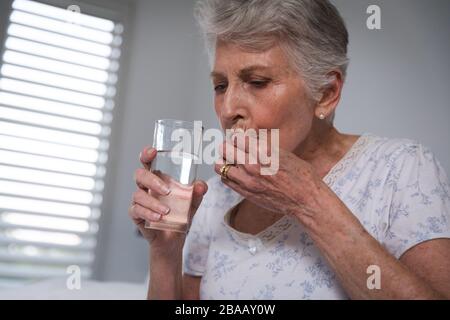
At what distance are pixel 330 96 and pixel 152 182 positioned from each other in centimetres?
43

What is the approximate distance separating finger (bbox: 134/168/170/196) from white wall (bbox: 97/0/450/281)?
587mm

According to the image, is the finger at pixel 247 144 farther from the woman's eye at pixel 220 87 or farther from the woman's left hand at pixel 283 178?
the woman's eye at pixel 220 87

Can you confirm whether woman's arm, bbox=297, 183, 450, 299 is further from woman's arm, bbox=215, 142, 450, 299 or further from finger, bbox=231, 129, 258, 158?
finger, bbox=231, 129, 258, 158

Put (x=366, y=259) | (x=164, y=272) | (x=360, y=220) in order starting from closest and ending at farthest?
(x=366, y=259)
(x=360, y=220)
(x=164, y=272)

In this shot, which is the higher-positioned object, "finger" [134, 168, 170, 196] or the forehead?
the forehead

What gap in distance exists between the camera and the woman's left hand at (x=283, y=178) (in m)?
0.70

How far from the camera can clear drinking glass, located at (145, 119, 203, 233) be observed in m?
0.71

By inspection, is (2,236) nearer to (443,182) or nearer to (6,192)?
(6,192)

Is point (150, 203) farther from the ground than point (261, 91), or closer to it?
closer to it

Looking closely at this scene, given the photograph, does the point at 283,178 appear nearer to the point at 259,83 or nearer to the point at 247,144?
the point at 247,144

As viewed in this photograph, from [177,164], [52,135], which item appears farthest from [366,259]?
[52,135]

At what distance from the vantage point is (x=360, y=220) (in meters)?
0.79

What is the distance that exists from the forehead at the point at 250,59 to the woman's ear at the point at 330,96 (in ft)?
0.37

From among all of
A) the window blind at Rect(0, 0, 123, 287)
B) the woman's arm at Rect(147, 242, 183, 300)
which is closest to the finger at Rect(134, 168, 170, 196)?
the woman's arm at Rect(147, 242, 183, 300)
